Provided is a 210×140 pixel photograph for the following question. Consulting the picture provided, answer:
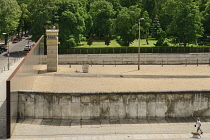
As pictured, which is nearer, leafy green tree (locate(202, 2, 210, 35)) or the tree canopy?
the tree canopy

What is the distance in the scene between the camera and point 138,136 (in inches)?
1041

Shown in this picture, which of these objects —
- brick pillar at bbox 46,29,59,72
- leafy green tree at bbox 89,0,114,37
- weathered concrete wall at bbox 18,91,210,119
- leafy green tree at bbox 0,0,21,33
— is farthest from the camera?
leafy green tree at bbox 89,0,114,37

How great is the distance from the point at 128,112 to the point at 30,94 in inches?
327

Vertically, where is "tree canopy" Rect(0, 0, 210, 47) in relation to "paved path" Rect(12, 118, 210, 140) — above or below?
above

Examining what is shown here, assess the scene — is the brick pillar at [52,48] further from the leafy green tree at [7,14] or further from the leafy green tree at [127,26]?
the leafy green tree at [7,14]

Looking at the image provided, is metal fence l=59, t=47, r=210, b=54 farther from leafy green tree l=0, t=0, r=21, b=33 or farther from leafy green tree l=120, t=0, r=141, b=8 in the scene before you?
leafy green tree l=120, t=0, r=141, b=8

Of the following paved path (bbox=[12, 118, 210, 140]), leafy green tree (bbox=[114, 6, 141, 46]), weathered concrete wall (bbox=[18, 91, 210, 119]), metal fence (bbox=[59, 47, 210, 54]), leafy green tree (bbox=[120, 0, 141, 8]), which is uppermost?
leafy green tree (bbox=[120, 0, 141, 8])

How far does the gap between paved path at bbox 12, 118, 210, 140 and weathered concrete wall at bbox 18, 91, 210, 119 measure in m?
0.59

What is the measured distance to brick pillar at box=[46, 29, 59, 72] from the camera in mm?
52969

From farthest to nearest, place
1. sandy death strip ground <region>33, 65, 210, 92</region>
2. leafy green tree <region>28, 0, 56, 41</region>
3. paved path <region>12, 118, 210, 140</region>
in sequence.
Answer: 1. leafy green tree <region>28, 0, 56, 41</region>
2. sandy death strip ground <region>33, 65, 210, 92</region>
3. paved path <region>12, 118, 210, 140</region>

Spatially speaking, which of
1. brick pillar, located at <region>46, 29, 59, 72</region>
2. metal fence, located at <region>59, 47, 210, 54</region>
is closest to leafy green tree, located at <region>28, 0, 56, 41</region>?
metal fence, located at <region>59, 47, 210, 54</region>

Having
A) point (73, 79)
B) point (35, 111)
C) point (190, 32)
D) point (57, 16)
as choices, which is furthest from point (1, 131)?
point (190, 32)

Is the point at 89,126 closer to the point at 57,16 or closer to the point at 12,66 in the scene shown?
the point at 12,66

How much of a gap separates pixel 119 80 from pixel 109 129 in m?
19.5
